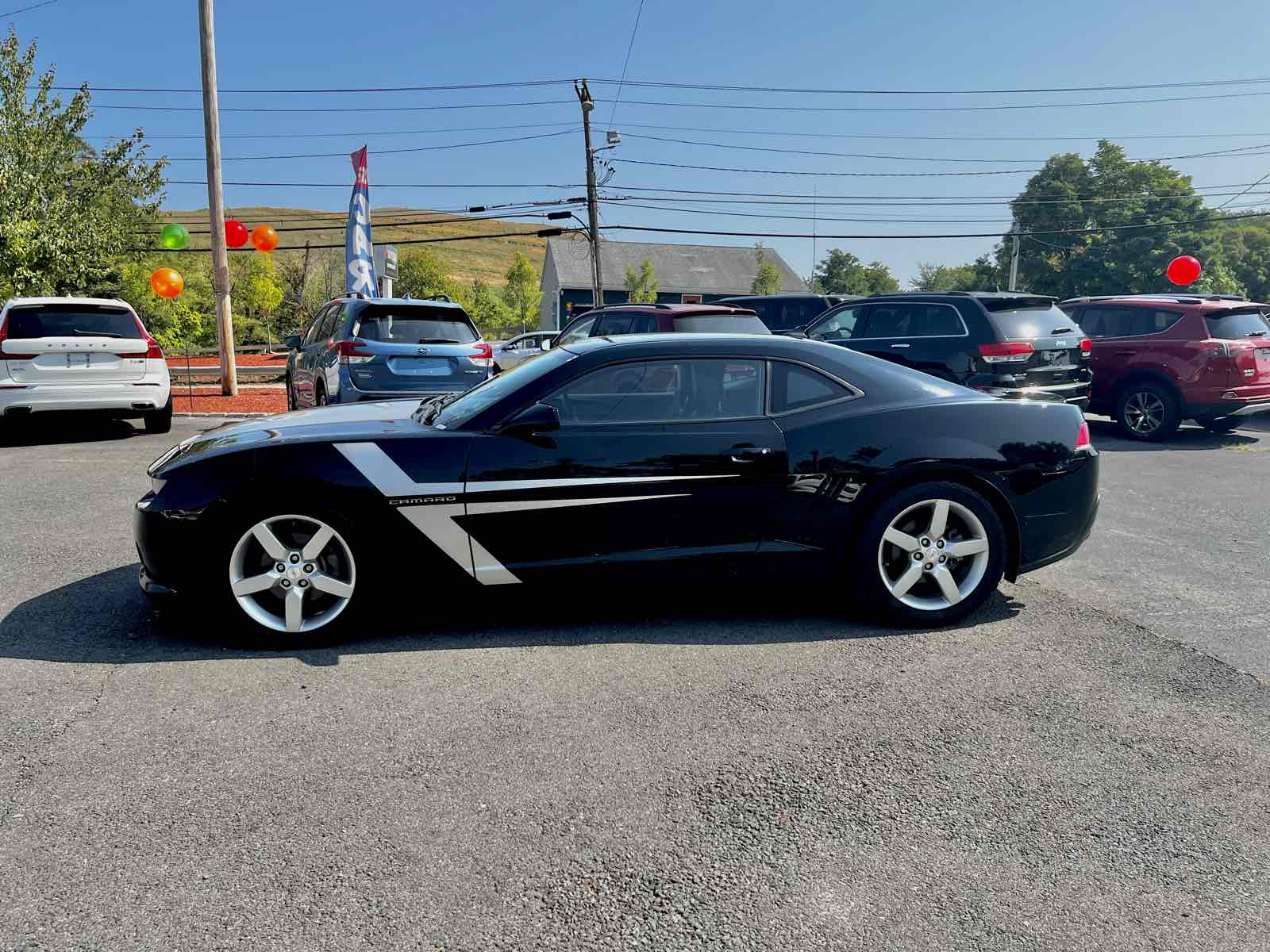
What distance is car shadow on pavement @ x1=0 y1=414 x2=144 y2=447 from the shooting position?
35.0 feet

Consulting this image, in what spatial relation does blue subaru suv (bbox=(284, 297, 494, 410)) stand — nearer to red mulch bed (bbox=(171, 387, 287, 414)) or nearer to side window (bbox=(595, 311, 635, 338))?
side window (bbox=(595, 311, 635, 338))

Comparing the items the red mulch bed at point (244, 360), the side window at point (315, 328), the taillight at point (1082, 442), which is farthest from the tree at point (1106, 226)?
the taillight at point (1082, 442)

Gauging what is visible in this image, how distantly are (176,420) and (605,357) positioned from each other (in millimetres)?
11301

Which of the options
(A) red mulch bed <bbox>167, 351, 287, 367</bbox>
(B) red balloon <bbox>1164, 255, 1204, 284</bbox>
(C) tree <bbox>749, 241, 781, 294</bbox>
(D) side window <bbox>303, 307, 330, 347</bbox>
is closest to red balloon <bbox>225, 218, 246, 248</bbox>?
(A) red mulch bed <bbox>167, 351, 287, 367</bbox>

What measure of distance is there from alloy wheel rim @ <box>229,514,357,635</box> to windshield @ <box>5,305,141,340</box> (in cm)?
791

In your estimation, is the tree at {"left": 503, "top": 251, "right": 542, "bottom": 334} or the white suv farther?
the tree at {"left": 503, "top": 251, "right": 542, "bottom": 334}

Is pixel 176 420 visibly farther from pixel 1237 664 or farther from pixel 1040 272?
pixel 1040 272

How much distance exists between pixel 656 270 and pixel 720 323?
178ft

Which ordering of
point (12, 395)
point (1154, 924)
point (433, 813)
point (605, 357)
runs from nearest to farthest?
point (1154, 924)
point (433, 813)
point (605, 357)
point (12, 395)

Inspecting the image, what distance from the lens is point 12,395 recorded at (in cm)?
1010

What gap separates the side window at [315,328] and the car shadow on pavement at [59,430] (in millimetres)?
2356

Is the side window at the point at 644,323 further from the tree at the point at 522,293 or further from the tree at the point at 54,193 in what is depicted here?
the tree at the point at 522,293

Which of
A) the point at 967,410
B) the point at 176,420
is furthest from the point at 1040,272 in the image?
the point at 967,410

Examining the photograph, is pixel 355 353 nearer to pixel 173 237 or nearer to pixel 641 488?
pixel 641 488
